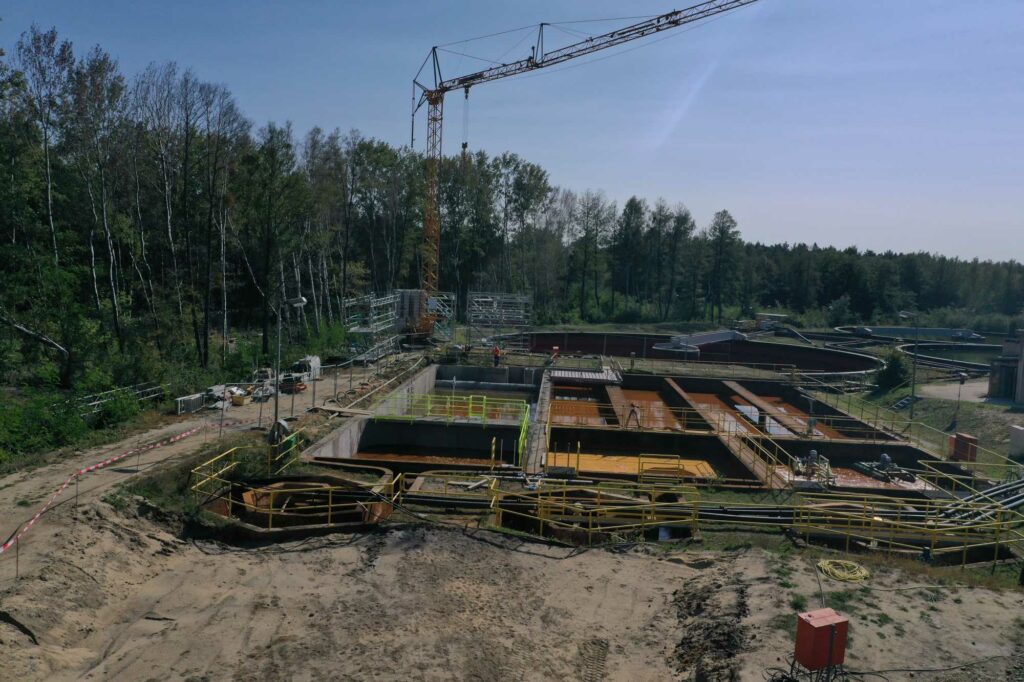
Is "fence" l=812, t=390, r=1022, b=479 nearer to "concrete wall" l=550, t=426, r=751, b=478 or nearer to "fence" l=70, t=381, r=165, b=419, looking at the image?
"concrete wall" l=550, t=426, r=751, b=478

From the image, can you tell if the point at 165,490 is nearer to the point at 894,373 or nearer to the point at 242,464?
the point at 242,464

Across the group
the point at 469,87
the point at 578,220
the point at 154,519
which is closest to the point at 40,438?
the point at 154,519

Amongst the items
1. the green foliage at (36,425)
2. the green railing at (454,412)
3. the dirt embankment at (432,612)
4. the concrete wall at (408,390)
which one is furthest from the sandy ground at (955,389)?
the green foliage at (36,425)

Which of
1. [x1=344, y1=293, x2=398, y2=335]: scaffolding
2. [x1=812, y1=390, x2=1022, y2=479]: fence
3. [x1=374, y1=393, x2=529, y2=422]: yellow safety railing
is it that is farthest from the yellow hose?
[x1=344, y1=293, x2=398, y2=335]: scaffolding

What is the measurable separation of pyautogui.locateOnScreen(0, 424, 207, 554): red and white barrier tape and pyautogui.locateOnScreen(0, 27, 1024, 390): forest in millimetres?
3553

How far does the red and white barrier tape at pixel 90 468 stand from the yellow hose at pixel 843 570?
501 inches

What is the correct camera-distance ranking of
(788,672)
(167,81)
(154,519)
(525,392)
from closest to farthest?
(788,672) → (154,519) → (167,81) → (525,392)

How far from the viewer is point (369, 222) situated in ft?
151

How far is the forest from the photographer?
72.3 feet

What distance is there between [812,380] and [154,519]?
29.0 m

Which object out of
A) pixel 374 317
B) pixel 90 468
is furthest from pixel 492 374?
pixel 90 468

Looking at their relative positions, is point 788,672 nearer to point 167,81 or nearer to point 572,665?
point 572,665

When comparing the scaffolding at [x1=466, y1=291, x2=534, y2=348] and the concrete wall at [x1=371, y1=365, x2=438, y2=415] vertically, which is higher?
the scaffolding at [x1=466, y1=291, x2=534, y2=348]

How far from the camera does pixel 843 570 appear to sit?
9.98 metres
